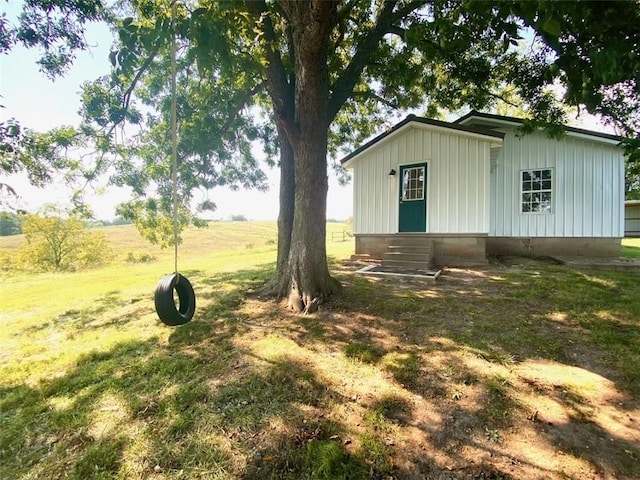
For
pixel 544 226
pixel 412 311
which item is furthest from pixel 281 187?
pixel 544 226

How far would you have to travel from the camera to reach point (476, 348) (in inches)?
131

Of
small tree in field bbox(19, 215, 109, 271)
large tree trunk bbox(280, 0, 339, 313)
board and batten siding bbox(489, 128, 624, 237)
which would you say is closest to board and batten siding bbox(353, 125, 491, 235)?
board and batten siding bbox(489, 128, 624, 237)

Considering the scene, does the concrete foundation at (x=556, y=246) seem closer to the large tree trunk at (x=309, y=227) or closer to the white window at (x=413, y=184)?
the white window at (x=413, y=184)

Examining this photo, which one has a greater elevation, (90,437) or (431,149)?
(431,149)

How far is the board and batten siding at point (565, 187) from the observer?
8.66 meters

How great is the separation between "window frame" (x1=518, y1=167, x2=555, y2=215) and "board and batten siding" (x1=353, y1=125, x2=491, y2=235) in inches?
90.5

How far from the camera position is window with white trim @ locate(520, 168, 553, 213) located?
9172 mm

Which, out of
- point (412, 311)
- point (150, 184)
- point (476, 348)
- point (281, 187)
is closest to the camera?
point (476, 348)

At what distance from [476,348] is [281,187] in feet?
13.9

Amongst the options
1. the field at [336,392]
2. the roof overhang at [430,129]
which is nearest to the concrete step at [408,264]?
the field at [336,392]

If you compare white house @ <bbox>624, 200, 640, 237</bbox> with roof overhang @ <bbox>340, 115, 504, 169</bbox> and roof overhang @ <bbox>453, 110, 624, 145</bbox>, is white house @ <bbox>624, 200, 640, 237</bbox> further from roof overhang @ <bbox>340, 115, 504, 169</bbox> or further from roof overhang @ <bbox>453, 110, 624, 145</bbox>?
roof overhang @ <bbox>340, 115, 504, 169</bbox>

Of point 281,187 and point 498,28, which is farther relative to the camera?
point 281,187

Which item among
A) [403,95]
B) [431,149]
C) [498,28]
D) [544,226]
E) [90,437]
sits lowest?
[90,437]

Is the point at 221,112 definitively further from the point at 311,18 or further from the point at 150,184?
the point at 311,18
